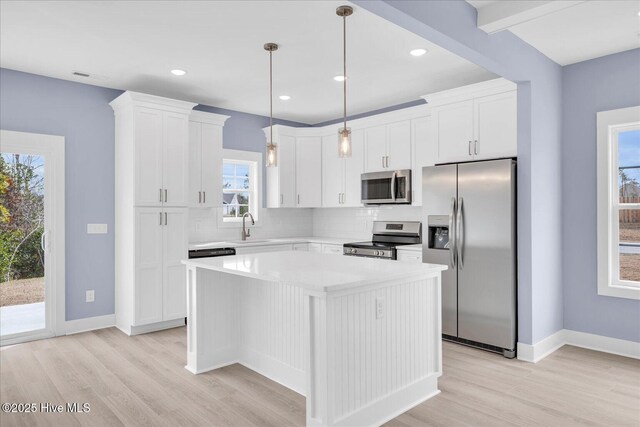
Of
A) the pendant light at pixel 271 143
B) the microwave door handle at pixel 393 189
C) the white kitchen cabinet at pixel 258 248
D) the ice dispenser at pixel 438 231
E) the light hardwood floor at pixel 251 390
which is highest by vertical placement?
the pendant light at pixel 271 143

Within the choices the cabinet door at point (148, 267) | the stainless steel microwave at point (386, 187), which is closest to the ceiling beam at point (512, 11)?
the stainless steel microwave at point (386, 187)

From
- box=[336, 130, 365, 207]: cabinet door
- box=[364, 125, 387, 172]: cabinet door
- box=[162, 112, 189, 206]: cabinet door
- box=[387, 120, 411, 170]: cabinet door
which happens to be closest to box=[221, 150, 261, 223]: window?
box=[162, 112, 189, 206]: cabinet door

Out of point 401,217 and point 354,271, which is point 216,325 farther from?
point 401,217

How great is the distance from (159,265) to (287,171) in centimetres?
226

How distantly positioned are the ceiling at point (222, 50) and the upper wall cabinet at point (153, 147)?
0.26 metres

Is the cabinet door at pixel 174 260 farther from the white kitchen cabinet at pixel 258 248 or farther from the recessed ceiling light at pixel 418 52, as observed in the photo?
the recessed ceiling light at pixel 418 52

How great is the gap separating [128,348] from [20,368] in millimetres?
831

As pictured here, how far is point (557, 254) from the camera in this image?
402 cm

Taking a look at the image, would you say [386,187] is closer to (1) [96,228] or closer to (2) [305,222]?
(2) [305,222]

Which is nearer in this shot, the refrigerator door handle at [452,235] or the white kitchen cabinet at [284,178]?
the refrigerator door handle at [452,235]

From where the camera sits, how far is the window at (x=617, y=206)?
376cm

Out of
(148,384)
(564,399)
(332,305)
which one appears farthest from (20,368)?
(564,399)

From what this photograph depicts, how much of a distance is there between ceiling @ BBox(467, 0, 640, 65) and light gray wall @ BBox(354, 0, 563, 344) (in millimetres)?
106

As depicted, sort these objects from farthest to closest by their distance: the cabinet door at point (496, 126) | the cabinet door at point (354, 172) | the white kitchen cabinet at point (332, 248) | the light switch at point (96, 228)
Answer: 1. the cabinet door at point (354, 172)
2. the white kitchen cabinet at point (332, 248)
3. the light switch at point (96, 228)
4. the cabinet door at point (496, 126)
